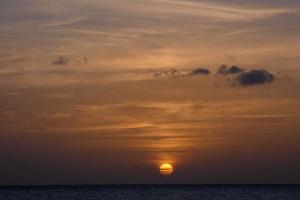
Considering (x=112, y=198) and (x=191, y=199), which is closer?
(x=191, y=199)

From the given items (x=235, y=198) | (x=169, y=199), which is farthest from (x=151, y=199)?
(x=235, y=198)

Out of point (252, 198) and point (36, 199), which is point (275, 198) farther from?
point (36, 199)

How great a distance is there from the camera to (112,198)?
190125mm

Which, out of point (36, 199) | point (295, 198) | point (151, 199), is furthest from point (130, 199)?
point (295, 198)

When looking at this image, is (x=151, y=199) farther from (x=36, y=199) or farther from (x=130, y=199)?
(x=36, y=199)

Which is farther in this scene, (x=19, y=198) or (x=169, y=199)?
(x=19, y=198)

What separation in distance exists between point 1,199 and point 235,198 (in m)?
49.2

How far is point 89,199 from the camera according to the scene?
18100 cm

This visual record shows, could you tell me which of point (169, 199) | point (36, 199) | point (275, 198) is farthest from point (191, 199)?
point (36, 199)

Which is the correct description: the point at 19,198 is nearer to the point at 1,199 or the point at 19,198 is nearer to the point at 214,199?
the point at 1,199

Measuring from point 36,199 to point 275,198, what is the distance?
167 feet

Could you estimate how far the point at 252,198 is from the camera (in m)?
182

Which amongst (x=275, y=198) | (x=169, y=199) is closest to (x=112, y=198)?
(x=169, y=199)

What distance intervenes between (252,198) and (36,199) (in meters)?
45.9
